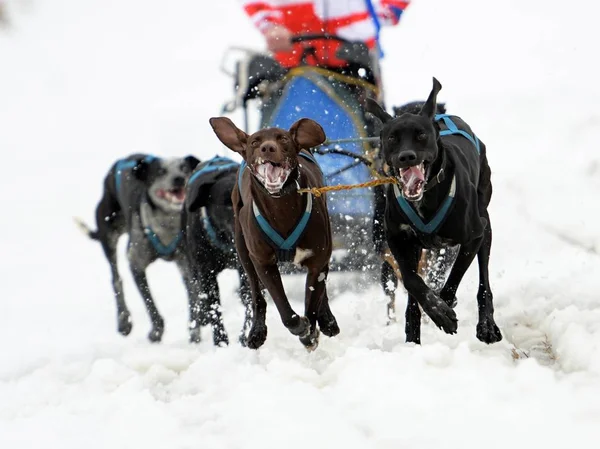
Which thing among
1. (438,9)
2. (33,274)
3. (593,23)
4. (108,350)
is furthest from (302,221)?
(438,9)

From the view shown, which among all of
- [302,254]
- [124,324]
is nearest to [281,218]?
[302,254]

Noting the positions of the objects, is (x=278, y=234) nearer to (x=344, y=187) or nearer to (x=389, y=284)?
(x=344, y=187)

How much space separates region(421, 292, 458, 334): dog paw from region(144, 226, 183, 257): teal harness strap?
10.9 feet

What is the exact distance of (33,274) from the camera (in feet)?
34.4

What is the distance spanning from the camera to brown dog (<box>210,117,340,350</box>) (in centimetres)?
427

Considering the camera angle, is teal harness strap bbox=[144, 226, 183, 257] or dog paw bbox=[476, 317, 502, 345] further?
teal harness strap bbox=[144, 226, 183, 257]

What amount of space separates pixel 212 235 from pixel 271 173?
1.94 m

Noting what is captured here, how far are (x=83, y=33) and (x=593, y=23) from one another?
12.1m

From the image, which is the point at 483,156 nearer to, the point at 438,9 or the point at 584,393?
the point at 584,393

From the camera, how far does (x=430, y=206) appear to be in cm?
436

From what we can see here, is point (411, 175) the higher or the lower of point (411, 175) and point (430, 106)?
the lower

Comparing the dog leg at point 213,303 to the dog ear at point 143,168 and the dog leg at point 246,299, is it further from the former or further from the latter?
the dog ear at point 143,168

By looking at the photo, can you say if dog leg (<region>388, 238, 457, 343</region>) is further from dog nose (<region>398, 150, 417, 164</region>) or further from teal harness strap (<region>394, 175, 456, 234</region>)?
dog nose (<region>398, 150, 417, 164</region>)

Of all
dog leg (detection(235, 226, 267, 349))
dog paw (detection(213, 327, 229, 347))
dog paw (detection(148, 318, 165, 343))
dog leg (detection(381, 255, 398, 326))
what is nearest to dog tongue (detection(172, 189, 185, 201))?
dog paw (detection(148, 318, 165, 343))
